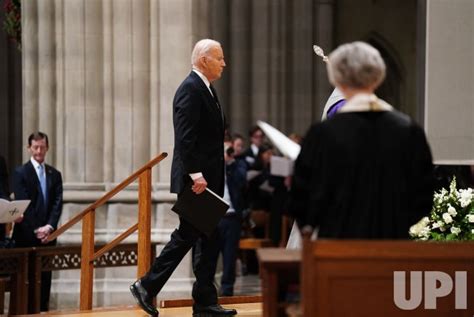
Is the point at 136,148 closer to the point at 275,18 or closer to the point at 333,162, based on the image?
the point at 275,18

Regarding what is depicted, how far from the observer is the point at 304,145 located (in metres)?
5.69

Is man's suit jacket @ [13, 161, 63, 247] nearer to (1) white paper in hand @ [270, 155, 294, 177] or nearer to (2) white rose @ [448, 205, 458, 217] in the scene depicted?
(2) white rose @ [448, 205, 458, 217]

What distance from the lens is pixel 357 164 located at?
5598mm

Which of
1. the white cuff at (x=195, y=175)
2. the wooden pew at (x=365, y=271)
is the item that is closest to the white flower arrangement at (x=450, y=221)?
the white cuff at (x=195, y=175)

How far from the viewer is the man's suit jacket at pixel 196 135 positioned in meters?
8.26

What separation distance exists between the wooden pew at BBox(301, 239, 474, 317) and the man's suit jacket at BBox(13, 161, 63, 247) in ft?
21.9

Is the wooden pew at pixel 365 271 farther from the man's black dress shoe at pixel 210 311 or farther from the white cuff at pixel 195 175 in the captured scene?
the man's black dress shoe at pixel 210 311

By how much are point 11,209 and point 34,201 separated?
4.23 feet

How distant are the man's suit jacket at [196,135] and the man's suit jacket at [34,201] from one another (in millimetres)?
3914

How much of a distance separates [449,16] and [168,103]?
402 centimetres

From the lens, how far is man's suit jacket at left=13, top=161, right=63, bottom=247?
1201cm

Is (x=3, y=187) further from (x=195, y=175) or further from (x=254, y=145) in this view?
(x=254, y=145)

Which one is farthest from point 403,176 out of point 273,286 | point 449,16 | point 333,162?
point 449,16

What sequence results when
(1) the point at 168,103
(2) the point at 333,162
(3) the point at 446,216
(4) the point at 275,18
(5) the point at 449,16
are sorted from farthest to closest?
(4) the point at 275,18 < (1) the point at 168,103 < (5) the point at 449,16 < (3) the point at 446,216 < (2) the point at 333,162
